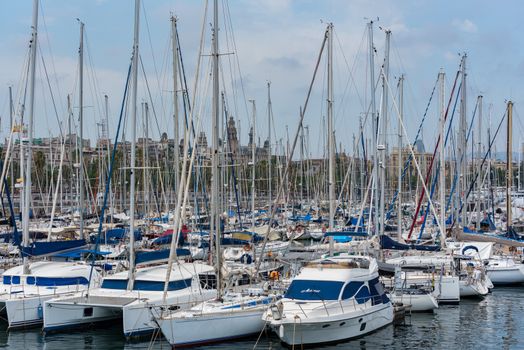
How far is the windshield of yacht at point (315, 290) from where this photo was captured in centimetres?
2794

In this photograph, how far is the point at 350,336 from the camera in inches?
1102

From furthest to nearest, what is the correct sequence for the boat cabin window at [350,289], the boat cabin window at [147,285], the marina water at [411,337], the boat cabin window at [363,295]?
1. the boat cabin window at [147,285]
2. the boat cabin window at [363,295]
3. the boat cabin window at [350,289]
4. the marina water at [411,337]

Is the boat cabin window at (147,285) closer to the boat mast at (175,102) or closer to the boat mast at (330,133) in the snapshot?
the boat mast at (175,102)

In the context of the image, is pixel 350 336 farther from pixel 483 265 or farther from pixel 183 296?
pixel 483 265

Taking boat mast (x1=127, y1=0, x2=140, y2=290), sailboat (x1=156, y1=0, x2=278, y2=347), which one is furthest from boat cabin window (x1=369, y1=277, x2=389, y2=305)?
boat mast (x1=127, y1=0, x2=140, y2=290)

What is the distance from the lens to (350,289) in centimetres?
2853

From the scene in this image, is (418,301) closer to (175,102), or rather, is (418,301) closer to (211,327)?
(211,327)

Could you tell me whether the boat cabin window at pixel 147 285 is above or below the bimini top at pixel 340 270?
below

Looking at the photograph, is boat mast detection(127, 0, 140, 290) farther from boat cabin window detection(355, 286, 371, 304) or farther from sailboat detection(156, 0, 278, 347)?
boat cabin window detection(355, 286, 371, 304)

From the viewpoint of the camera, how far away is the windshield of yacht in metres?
27.9

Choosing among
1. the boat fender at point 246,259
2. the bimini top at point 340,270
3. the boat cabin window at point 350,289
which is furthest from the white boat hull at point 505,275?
the boat cabin window at point 350,289

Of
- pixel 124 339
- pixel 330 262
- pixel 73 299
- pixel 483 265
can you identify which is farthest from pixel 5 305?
pixel 483 265

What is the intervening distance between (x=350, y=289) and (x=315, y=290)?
1453mm

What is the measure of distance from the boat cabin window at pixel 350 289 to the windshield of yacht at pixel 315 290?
28cm
